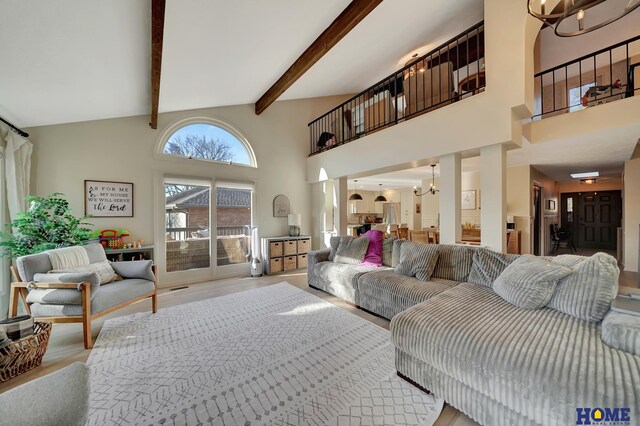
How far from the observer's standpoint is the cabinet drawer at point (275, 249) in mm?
5184

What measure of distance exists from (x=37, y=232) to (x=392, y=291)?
430 centimetres

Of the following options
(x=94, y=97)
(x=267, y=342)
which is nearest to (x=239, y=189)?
(x=94, y=97)

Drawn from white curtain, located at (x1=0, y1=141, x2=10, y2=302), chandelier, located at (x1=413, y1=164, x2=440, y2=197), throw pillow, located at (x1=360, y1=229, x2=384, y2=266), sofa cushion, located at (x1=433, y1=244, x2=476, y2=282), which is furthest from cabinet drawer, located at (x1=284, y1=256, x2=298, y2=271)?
white curtain, located at (x1=0, y1=141, x2=10, y2=302)

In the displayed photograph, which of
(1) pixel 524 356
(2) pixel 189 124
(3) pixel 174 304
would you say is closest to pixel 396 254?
(1) pixel 524 356

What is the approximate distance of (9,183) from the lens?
301 cm

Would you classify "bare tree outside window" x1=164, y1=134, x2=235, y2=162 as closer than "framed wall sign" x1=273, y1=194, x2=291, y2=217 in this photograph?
Yes

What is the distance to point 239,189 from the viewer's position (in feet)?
17.5

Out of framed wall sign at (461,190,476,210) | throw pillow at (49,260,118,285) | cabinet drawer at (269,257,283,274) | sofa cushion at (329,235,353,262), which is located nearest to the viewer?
throw pillow at (49,260,118,285)

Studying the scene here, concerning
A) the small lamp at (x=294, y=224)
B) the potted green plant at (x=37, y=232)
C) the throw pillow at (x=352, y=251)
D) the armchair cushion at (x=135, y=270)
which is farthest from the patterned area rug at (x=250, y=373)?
the small lamp at (x=294, y=224)

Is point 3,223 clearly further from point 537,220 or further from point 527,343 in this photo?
point 537,220

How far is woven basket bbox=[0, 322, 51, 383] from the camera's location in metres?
1.84

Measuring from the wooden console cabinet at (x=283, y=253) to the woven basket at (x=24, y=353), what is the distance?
330 centimetres

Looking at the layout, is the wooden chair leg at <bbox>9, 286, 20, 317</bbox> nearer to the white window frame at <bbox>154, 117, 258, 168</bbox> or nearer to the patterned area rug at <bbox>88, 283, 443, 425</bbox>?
the patterned area rug at <bbox>88, 283, 443, 425</bbox>

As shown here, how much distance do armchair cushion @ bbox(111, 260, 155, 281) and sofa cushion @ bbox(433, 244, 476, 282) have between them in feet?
12.1
